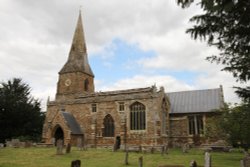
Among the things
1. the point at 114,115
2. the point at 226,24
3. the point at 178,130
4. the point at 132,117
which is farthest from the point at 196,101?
the point at 226,24

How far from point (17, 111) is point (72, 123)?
7.31 meters

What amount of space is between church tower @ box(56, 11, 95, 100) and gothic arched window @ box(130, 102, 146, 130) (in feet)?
38.7

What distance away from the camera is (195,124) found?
34.7 m

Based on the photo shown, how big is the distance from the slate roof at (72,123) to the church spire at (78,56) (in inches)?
402

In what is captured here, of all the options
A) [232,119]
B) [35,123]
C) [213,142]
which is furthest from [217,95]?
[35,123]

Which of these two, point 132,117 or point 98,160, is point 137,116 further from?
point 98,160

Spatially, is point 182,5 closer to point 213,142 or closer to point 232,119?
point 232,119

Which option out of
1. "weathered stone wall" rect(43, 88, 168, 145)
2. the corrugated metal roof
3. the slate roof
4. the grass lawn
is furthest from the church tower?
the grass lawn

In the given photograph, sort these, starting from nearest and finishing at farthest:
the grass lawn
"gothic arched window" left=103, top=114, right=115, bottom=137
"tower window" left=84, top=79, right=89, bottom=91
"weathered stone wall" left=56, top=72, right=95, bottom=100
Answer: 1. the grass lawn
2. "gothic arched window" left=103, top=114, right=115, bottom=137
3. "weathered stone wall" left=56, top=72, right=95, bottom=100
4. "tower window" left=84, top=79, right=89, bottom=91

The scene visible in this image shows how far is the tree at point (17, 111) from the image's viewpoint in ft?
111

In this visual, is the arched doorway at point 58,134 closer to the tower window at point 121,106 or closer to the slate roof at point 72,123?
the slate roof at point 72,123

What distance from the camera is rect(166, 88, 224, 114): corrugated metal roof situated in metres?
34.8

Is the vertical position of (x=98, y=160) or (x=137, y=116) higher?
(x=137, y=116)

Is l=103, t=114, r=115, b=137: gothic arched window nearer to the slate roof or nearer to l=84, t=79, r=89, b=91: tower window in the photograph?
the slate roof
